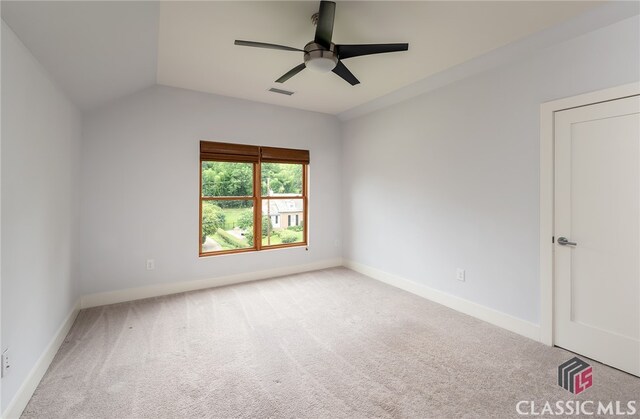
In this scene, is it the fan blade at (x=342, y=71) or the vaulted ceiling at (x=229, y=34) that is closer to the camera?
the vaulted ceiling at (x=229, y=34)

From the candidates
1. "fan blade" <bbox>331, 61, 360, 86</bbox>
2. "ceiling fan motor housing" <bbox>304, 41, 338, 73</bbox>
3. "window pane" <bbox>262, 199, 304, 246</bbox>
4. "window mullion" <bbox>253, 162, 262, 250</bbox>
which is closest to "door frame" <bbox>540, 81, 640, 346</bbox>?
"fan blade" <bbox>331, 61, 360, 86</bbox>

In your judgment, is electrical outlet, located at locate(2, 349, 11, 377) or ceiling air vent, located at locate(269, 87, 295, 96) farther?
ceiling air vent, located at locate(269, 87, 295, 96)

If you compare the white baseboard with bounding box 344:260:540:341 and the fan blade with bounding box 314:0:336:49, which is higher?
the fan blade with bounding box 314:0:336:49

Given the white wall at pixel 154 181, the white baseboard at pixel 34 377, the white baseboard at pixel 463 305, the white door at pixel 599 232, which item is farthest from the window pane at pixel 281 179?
the white door at pixel 599 232

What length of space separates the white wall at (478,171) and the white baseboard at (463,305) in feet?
0.20

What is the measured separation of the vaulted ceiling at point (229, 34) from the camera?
6.37 feet

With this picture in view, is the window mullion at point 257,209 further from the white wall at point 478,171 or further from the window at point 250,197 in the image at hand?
the white wall at point 478,171

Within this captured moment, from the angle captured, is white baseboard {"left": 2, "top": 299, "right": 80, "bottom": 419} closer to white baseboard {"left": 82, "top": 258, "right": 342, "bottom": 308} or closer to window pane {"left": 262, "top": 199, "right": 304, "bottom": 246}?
Result: white baseboard {"left": 82, "top": 258, "right": 342, "bottom": 308}

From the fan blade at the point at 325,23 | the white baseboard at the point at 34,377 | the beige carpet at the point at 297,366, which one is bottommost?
the beige carpet at the point at 297,366

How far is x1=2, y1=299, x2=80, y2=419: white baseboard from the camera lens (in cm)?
172

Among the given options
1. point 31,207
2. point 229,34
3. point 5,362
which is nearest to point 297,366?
point 5,362

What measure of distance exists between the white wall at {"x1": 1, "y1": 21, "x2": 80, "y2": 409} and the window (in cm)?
159

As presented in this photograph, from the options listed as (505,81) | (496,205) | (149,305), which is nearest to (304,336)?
(149,305)

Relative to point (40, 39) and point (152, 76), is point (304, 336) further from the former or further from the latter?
point (152, 76)
